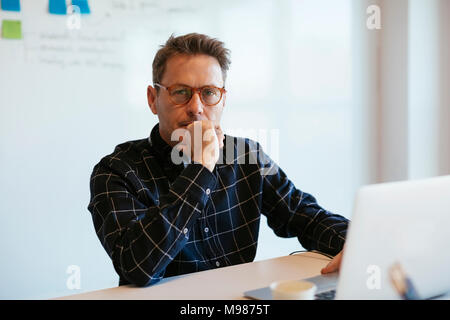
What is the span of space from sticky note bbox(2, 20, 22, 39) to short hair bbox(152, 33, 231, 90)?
0.99 metres

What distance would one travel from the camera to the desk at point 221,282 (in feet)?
3.81

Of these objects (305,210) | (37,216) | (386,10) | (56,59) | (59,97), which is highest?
(386,10)

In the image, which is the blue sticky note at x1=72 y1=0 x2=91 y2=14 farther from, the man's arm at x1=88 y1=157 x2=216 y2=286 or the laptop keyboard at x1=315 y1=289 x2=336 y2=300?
the laptop keyboard at x1=315 y1=289 x2=336 y2=300

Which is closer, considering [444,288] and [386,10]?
[444,288]

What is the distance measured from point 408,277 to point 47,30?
6.66ft

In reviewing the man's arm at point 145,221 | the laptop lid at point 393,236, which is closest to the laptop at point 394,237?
the laptop lid at point 393,236

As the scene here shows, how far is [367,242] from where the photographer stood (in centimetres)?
90

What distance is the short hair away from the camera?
1656mm

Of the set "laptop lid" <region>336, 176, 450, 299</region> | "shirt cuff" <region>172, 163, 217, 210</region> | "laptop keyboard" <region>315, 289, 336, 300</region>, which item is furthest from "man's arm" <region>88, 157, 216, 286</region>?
"laptop lid" <region>336, 176, 450, 299</region>

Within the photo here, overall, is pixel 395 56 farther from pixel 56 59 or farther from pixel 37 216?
pixel 37 216

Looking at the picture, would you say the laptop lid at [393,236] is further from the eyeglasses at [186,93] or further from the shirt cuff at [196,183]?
the eyeglasses at [186,93]
